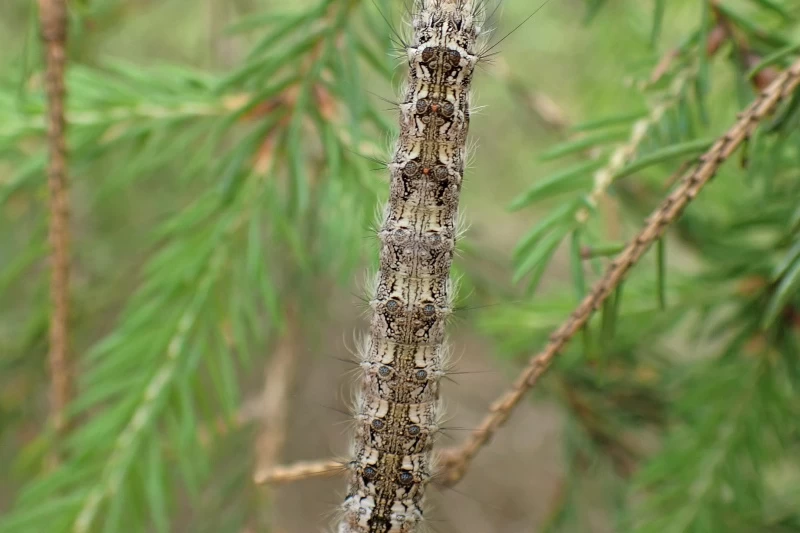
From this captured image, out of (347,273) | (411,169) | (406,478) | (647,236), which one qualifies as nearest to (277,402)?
(347,273)

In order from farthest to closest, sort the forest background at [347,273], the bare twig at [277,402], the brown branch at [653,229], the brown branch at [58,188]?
the bare twig at [277,402]
the forest background at [347,273]
the brown branch at [58,188]
the brown branch at [653,229]

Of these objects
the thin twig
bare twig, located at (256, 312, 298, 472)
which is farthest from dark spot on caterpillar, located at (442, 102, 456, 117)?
bare twig, located at (256, 312, 298, 472)

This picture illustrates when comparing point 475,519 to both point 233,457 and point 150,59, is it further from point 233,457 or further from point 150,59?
point 150,59

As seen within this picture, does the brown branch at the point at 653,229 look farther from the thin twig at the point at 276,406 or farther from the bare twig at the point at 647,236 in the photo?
the thin twig at the point at 276,406

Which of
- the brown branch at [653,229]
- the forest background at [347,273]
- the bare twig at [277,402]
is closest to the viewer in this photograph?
the brown branch at [653,229]

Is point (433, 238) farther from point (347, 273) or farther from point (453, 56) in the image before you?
point (347, 273)

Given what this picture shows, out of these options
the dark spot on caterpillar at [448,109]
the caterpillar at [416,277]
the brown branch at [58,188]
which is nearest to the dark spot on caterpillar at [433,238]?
the caterpillar at [416,277]
